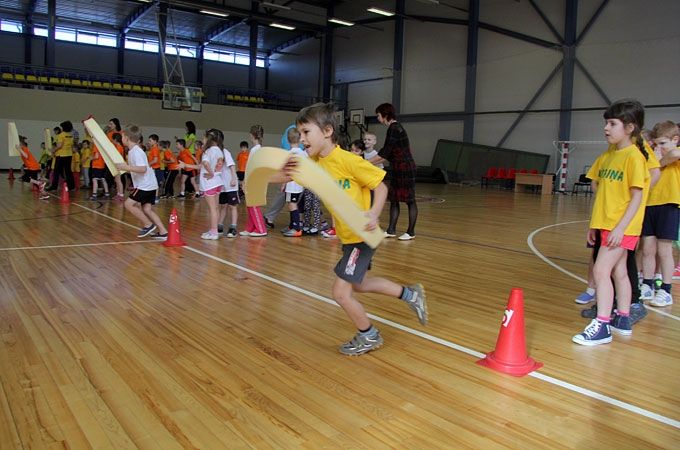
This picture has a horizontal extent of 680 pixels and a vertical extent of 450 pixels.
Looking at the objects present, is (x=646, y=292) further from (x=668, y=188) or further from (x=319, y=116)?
(x=319, y=116)

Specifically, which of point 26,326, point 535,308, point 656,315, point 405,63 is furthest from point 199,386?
point 405,63

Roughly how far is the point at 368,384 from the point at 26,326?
7.88ft

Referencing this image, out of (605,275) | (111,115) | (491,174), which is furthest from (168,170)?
(491,174)

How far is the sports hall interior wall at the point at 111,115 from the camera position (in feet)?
79.8

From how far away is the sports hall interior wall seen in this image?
957 inches

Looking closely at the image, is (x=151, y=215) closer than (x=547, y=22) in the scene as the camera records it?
Yes

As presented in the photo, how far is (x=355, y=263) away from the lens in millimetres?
3217

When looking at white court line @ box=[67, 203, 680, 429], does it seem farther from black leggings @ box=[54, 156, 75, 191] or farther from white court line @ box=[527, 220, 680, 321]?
black leggings @ box=[54, 156, 75, 191]

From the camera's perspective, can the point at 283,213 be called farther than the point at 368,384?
Yes

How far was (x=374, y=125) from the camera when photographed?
31906 millimetres

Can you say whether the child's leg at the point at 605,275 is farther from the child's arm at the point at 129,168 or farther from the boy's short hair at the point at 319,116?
the child's arm at the point at 129,168

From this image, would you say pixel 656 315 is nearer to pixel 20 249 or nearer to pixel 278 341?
pixel 278 341

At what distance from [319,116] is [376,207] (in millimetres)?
621

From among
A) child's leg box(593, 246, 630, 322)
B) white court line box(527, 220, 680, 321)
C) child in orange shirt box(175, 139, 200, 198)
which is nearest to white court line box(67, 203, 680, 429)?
child's leg box(593, 246, 630, 322)
